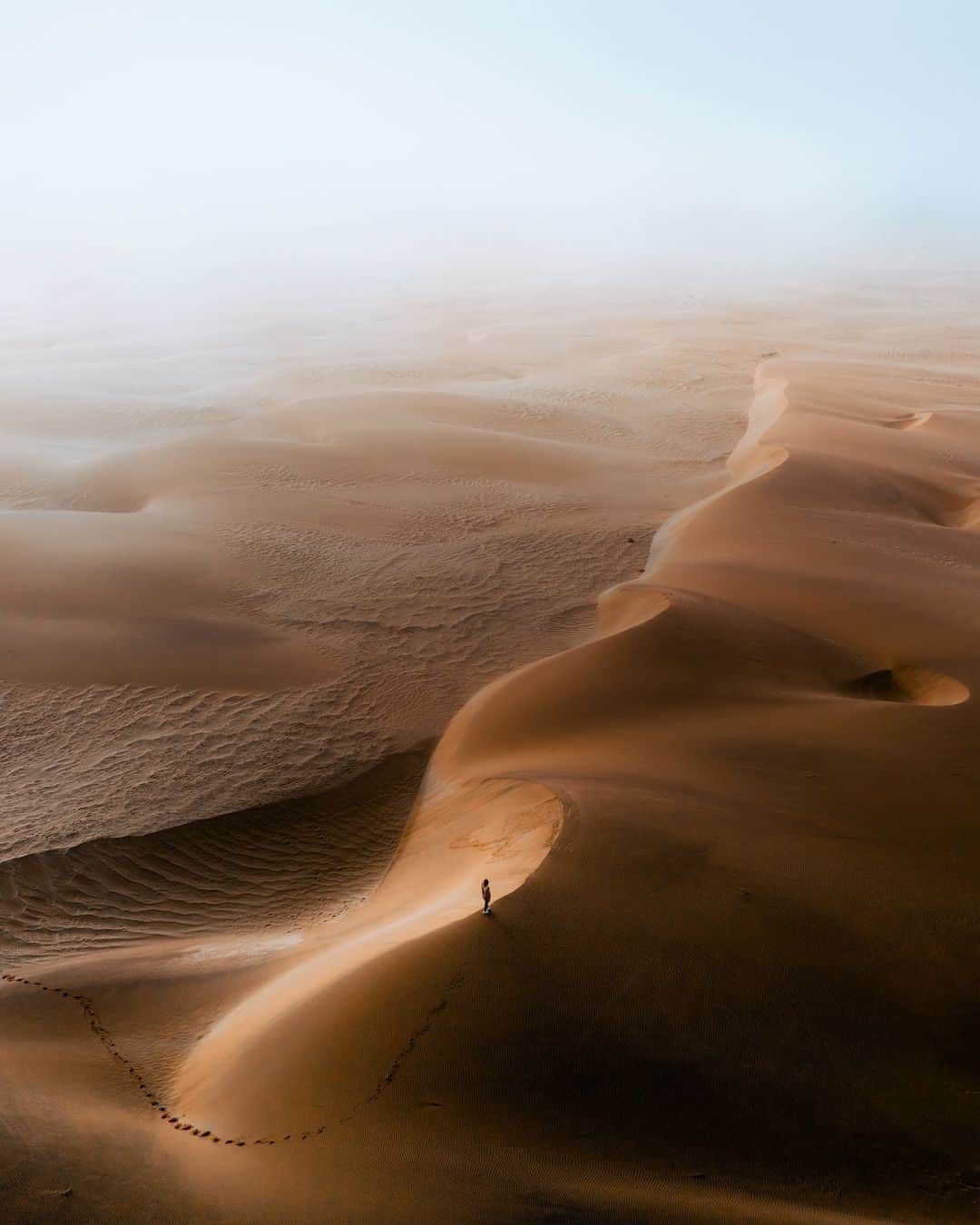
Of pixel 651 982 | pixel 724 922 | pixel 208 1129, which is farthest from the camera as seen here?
pixel 724 922

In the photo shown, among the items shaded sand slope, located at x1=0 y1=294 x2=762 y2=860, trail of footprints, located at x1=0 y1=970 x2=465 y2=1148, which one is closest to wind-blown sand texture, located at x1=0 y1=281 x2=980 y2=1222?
trail of footprints, located at x1=0 y1=970 x2=465 y2=1148

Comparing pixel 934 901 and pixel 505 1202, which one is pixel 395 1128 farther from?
pixel 934 901

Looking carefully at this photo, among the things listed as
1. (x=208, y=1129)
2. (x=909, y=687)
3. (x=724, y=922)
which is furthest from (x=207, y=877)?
(x=909, y=687)

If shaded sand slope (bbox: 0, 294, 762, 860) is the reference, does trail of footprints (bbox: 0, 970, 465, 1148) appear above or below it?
below

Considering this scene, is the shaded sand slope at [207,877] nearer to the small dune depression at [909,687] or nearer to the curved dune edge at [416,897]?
the curved dune edge at [416,897]

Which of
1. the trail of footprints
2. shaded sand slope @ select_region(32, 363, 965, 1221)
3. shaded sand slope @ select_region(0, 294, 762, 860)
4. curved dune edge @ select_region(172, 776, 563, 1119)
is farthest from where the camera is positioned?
shaded sand slope @ select_region(0, 294, 762, 860)

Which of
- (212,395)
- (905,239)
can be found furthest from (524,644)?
(905,239)

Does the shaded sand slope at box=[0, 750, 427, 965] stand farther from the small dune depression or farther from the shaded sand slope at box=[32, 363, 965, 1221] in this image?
the small dune depression

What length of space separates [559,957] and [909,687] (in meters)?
3.52

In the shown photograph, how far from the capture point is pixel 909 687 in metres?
5.69

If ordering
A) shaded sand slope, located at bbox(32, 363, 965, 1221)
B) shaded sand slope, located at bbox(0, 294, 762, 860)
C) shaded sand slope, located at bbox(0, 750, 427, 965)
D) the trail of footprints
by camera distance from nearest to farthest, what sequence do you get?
shaded sand slope, located at bbox(32, 363, 965, 1221)
the trail of footprints
shaded sand slope, located at bbox(0, 750, 427, 965)
shaded sand slope, located at bbox(0, 294, 762, 860)

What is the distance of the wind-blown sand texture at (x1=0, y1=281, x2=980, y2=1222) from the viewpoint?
2.52 meters

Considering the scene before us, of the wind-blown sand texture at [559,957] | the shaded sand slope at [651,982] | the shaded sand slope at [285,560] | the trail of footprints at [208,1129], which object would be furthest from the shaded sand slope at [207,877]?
the trail of footprints at [208,1129]

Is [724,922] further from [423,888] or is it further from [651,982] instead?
[423,888]
